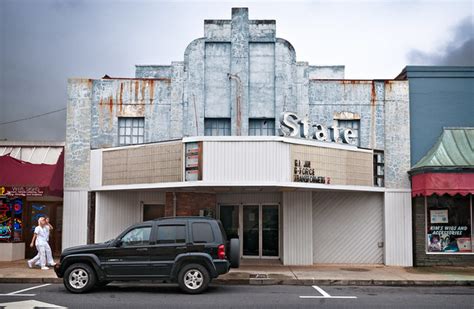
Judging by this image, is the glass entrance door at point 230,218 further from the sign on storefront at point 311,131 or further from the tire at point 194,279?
the tire at point 194,279

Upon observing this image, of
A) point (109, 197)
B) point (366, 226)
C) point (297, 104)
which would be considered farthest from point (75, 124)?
point (366, 226)

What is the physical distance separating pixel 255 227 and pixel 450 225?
23.4ft

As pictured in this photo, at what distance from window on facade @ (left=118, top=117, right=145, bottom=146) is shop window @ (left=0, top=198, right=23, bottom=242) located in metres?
4.71

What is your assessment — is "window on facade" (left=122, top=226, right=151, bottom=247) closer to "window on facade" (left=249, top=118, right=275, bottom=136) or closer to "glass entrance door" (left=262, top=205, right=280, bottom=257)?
"window on facade" (left=249, top=118, right=275, bottom=136)

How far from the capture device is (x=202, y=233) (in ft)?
45.9

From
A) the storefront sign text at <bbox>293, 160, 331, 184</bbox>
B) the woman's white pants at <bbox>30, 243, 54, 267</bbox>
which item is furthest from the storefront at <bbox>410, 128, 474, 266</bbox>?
the woman's white pants at <bbox>30, 243, 54, 267</bbox>

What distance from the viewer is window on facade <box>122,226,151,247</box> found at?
544 inches

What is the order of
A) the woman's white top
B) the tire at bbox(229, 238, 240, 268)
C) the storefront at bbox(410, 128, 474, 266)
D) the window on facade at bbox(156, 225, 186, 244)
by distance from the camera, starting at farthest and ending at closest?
the storefront at bbox(410, 128, 474, 266) < the woman's white top < the tire at bbox(229, 238, 240, 268) < the window on facade at bbox(156, 225, 186, 244)

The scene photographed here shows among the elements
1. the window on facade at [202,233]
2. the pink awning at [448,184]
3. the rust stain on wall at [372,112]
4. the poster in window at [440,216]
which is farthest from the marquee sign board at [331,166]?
the window on facade at [202,233]

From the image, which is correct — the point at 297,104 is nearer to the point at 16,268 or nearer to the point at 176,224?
the point at 176,224

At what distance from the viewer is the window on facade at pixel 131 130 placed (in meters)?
21.0

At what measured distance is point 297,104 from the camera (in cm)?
2077

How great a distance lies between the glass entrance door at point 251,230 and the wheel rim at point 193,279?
8.06 metres

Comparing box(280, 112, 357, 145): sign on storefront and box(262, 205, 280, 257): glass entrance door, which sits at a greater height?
box(280, 112, 357, 145): sign on storefront
